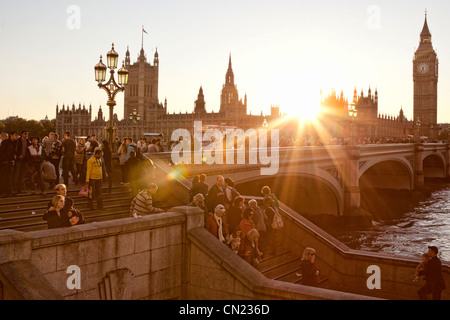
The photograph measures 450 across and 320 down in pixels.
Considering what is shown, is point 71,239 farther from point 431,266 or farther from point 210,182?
point 210,182

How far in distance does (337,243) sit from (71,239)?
8163 millimetres

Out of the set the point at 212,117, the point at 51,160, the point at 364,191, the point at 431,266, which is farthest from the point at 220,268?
the point at 212,117

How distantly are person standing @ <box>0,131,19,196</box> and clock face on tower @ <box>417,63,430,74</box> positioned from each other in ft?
501

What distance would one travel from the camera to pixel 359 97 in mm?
119062

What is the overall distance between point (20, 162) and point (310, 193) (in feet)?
81.1

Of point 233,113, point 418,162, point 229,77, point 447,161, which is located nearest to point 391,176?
point 418,162

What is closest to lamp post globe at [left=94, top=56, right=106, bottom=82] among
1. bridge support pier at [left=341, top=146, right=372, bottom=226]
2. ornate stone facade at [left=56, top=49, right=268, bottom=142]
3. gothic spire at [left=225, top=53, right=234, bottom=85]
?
bridge support pier at [left=341, top=146, right=372, bottom=226]

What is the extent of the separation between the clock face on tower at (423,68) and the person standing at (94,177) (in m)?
152

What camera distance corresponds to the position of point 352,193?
3212 centimetres

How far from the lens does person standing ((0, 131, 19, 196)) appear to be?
436 inches

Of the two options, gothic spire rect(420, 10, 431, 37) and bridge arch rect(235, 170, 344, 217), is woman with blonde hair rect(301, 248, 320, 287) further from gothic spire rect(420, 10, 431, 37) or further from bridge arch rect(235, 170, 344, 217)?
gothic spire rect(420, 10, 431, 37)

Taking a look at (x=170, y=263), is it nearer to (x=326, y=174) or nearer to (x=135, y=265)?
(x=135, y=265)

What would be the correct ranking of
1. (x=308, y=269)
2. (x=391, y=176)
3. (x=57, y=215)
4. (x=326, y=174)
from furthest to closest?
(x=391, y=176)
(x=326, y=174)
(x=308, y=269)
(x=57, y=215)

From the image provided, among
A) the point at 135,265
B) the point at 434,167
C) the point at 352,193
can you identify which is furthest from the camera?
the point at 434,167
